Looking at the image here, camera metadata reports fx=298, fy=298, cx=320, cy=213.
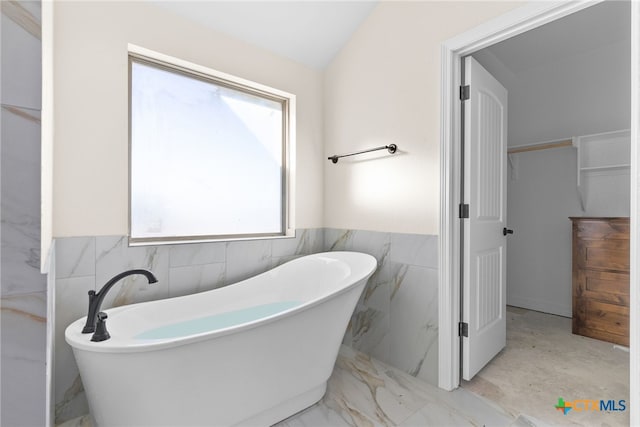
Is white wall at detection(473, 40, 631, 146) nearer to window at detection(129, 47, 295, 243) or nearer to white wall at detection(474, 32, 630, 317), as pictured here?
white wall at detection(474, 32, 630, 317)

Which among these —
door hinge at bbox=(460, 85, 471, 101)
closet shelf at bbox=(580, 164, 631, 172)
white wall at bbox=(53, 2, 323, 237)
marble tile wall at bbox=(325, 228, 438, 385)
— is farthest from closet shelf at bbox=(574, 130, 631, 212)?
white wall at bbox=(53, 2, 323, 237)

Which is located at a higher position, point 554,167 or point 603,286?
point 554,167

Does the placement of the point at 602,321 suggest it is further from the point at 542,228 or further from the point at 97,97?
the point at 97,97

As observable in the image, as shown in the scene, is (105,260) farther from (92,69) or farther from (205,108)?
(205,108)

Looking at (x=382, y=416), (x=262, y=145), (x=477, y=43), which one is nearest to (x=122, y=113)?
(x=262, y=145)

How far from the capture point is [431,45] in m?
1.87

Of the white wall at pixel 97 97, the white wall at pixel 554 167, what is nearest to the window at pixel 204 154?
the white wall at pixel 97 97

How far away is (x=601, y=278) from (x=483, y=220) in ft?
4.65

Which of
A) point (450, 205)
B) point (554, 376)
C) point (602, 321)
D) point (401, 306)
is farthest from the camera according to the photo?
point (602, 321)

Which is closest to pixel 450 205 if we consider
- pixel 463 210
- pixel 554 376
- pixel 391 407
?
pixel 463 210

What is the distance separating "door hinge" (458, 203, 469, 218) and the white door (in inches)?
0.7

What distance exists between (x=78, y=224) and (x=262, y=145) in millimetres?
1353

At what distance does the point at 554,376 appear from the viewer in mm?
1914

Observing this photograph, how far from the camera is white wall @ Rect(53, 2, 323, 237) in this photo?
1.51 metres
